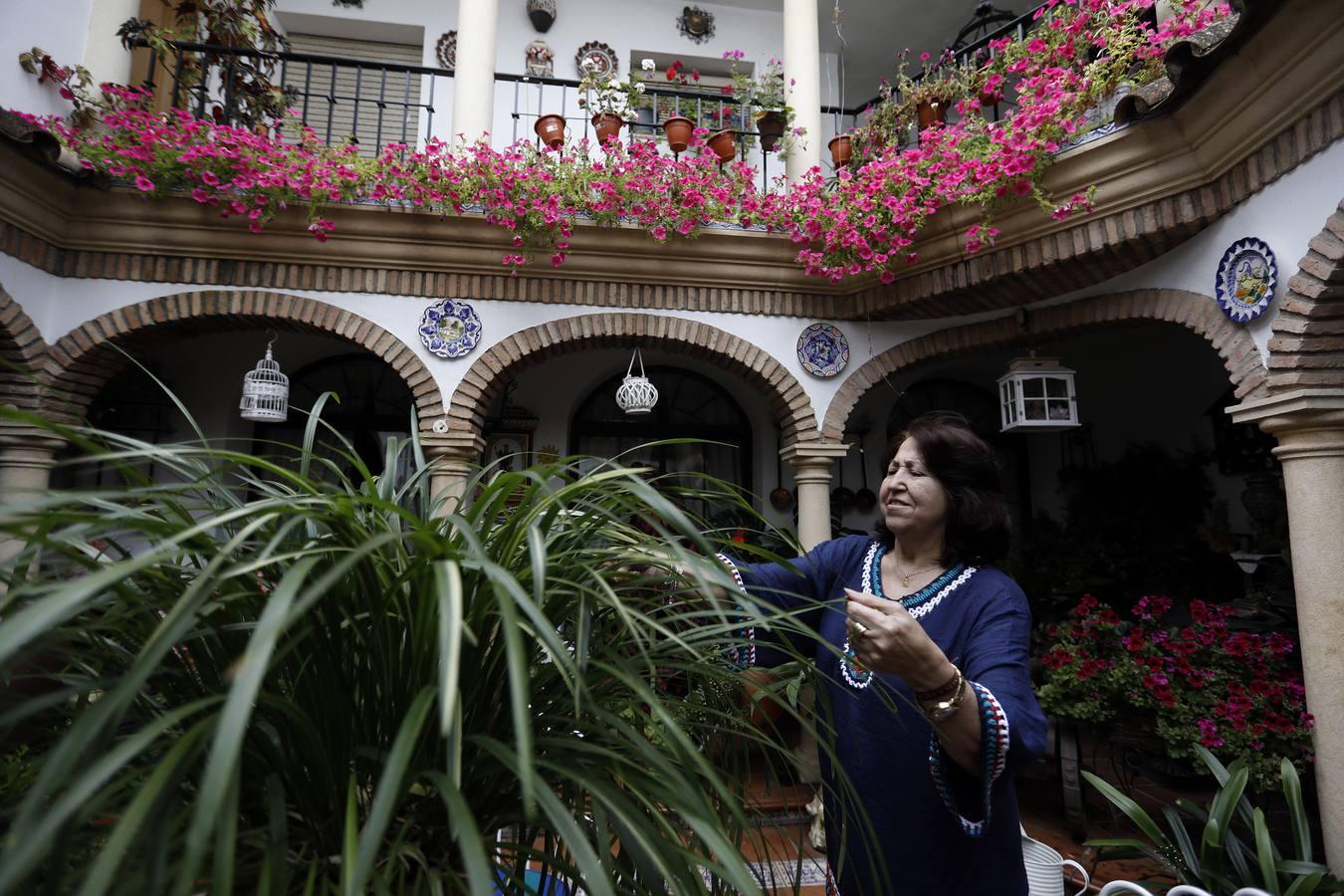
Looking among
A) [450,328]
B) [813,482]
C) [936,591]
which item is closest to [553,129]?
[450,328]

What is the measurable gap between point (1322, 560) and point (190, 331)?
5339 mm

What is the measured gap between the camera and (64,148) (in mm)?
3316

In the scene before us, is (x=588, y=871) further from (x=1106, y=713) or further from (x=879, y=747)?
(x=1106, y=713)

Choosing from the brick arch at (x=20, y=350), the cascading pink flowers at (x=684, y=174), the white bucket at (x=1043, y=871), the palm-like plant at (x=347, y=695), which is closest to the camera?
the palm-like plant at (x=347, y=695)

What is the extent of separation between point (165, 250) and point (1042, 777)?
550 cm

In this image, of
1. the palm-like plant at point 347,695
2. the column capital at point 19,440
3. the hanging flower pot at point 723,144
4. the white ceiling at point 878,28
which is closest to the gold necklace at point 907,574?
the palm-like plant at point 347,695

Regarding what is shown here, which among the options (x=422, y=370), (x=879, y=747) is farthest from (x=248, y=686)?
(x=422, y=370)

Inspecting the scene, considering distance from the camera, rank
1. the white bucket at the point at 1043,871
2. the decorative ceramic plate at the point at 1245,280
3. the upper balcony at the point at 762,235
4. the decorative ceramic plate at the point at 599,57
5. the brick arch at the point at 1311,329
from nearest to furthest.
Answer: the white bucket at the point at 1043,871
the brick arch at the point at 1311,329
the decorative ceramic plate at the point at 1245,280
the upper balcony at the point at 762,235
the decorative ceramic plate at the point at 599,57

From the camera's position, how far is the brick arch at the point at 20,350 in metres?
3.22

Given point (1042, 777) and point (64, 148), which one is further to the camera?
point (1042, 777)

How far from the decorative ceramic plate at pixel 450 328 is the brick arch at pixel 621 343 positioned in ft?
0.42

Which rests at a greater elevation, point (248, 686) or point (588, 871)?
point (248, 686)

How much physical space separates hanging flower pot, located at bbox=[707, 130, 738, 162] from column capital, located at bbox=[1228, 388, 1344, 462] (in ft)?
9.01

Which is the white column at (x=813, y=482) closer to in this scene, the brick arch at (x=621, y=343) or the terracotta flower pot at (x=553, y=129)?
the brick arch at (x=621, y=343)
